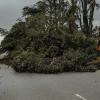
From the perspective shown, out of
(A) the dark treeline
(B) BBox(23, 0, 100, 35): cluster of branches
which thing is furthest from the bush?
(B) BBox(23, 0, 100, 35): cluster of branches

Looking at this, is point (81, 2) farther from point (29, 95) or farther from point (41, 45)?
point (29, 95)

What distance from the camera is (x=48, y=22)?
3425 centimetres

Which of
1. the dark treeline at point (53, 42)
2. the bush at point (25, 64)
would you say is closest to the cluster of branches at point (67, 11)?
the dark treeline at point (53, 42)

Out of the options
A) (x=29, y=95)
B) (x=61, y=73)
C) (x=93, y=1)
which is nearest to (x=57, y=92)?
(x=29, y=95)

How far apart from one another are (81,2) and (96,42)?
38.7ft

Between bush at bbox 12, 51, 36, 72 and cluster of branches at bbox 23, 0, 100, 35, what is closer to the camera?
bush at bbox 12, 51, 36, 72

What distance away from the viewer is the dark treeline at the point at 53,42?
25.9 metres

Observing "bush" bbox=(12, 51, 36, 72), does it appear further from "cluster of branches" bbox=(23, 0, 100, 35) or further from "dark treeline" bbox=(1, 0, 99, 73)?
"cluster of branches" bbox=(23, 0, 100, 35)

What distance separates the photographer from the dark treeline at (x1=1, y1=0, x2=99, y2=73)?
2594 centimetres

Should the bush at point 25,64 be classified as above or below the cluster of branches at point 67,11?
below

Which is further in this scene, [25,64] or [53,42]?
[53,42]

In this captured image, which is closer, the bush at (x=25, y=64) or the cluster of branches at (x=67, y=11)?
the bush at (x=25, y=64)

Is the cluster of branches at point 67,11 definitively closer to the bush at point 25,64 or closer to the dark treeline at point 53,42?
the dark treeline at point 53,42

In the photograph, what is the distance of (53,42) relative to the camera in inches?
1229
